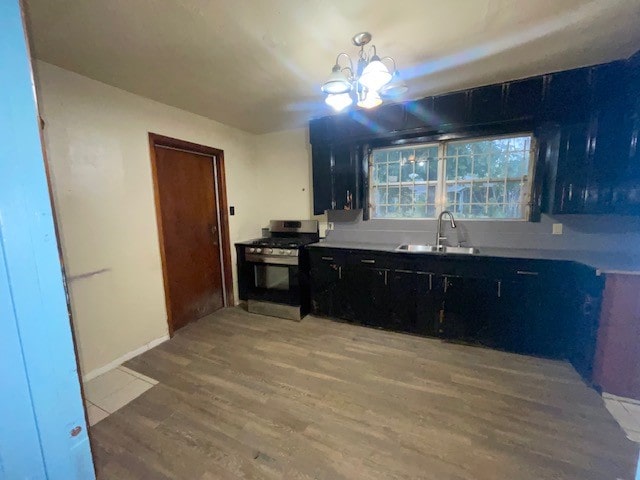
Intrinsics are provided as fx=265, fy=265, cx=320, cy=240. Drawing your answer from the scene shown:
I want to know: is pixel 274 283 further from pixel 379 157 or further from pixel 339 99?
pixel 339 99

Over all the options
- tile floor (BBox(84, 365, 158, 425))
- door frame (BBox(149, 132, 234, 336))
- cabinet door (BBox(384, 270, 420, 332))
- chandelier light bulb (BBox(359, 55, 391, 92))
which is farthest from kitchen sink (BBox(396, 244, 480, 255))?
tile floor (BBox(84, 365, 158, 425))

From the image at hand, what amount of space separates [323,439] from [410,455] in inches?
18.9

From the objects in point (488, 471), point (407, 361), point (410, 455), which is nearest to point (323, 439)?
point (410, 455)

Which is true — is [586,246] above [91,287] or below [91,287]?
above

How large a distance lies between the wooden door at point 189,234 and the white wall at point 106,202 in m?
0.16

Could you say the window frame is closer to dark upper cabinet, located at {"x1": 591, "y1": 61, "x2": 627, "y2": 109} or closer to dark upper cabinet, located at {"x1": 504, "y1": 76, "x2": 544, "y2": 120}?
dark upper cabinet, located at {"x1": 504, "y1": 76, "x2": 544, "y2": 120}

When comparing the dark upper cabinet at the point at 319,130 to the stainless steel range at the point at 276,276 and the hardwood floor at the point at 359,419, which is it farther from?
the hardwood floor at the point at 359,419

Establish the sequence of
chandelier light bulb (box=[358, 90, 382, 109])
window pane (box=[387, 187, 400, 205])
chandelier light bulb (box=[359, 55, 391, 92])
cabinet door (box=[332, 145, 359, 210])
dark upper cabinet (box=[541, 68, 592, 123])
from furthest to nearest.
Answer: window pane (box=[387, 187, 400, 205]) < cabinet door (box=[332, 145, 359, 210]) < dark upper cabinet (box=[541, 68, 592, 123]) < chandelier light bulb (box=[358, 90, 382, 109]) < chandelier light bulb (box=[359, 55, 391, 92])

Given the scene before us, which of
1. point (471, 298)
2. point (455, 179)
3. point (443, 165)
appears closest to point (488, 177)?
point (455, 179)

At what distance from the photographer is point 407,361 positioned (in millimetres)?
2277

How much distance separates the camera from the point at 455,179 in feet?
9.59

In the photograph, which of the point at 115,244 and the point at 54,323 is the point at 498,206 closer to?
the point at 54,323

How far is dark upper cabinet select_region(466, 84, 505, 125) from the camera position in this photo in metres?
2.41

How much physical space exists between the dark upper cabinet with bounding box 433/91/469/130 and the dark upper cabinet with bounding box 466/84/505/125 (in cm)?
5
